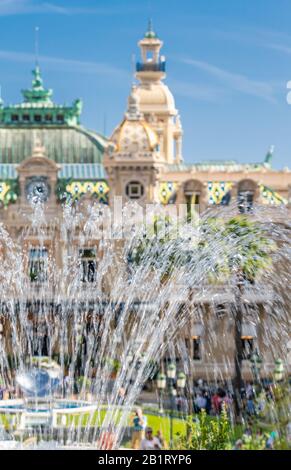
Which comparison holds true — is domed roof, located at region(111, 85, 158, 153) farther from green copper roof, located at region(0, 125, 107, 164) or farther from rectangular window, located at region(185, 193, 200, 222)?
green copper roof, located at region(0, 125, 107, 164)

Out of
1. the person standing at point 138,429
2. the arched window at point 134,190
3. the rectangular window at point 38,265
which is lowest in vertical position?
the person standing at point 138,429

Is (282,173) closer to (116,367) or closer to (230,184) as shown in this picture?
(230,184)

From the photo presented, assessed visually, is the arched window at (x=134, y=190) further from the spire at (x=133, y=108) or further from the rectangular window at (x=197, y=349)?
the rectangular window at (x=197, y=349)

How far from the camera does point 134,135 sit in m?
113

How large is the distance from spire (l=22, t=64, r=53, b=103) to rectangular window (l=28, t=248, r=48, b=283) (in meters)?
18.4

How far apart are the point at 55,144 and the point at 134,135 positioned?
9302mm

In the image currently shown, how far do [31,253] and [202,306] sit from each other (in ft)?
41.0

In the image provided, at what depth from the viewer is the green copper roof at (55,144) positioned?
12013cm

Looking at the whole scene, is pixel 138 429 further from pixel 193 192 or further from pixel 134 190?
pixel 134 190

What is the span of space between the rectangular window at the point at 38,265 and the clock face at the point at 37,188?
4.57 metres

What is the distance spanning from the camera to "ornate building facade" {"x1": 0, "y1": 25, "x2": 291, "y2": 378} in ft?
367

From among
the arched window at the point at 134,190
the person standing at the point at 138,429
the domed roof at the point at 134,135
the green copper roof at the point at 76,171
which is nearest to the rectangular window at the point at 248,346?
the arched window at the point at 134,190
